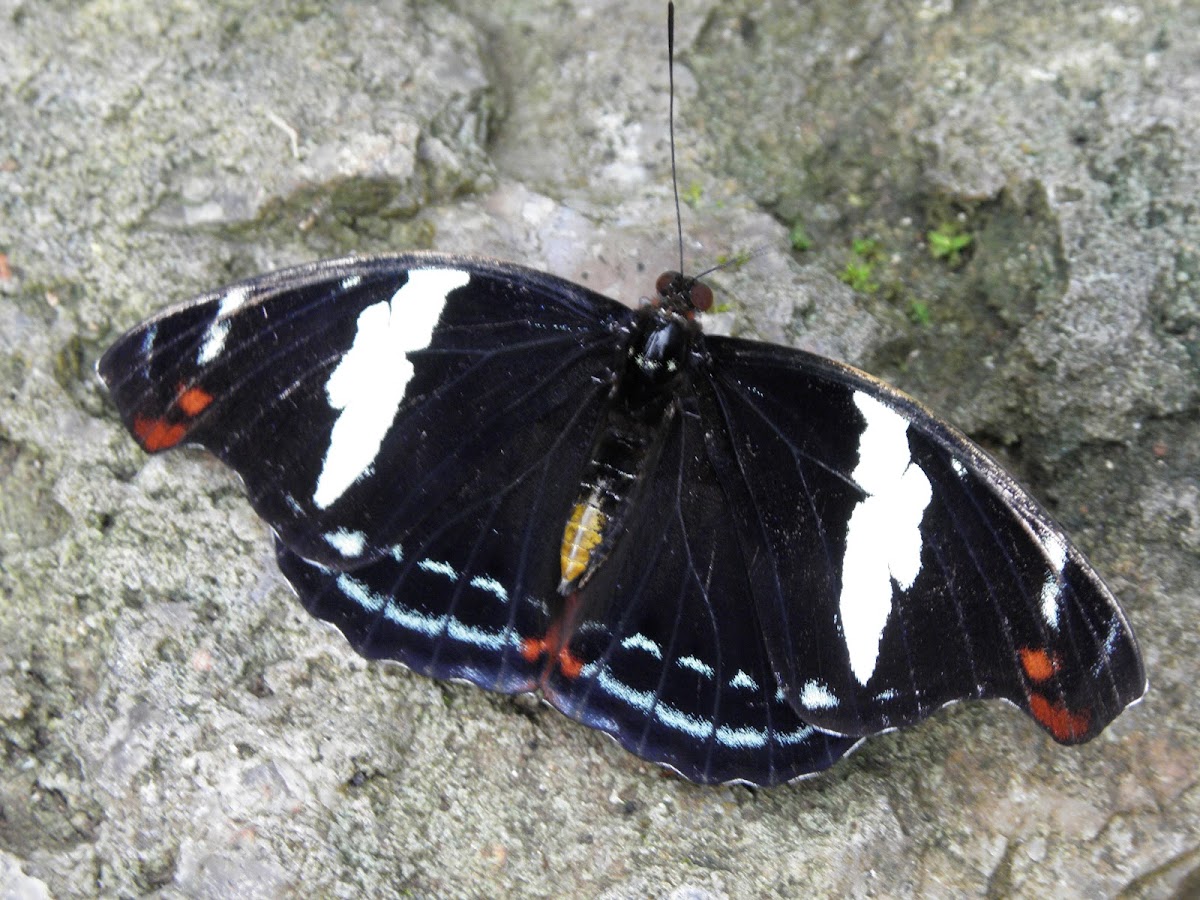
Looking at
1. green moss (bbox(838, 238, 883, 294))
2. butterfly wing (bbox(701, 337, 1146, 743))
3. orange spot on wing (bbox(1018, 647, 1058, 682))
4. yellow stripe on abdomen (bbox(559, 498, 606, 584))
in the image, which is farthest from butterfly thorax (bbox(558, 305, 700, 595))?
orange spot on wing (bbox(1018, 647, 1058, 682))

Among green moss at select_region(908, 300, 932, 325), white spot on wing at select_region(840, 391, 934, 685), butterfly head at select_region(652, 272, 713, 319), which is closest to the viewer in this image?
white spot on wing at select_region(840, 391, 934, 685)

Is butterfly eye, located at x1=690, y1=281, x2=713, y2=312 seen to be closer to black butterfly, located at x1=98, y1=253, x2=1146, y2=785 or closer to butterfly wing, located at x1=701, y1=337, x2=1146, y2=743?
black butterfly, located at x1=98, y1=253, x2=1146, y2=785

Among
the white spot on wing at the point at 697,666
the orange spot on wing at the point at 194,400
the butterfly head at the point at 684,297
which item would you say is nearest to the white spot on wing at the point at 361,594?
the orange spot on wing at the point at 194,400

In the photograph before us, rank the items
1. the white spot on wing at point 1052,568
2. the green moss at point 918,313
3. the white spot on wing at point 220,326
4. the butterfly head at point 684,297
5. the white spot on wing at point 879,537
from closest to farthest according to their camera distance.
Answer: the white spot on wing at point 1052,568 < the white spot on wing at point 879,537 < the white spot on wing at point 220,326 < the butterfly head at point 684,297 < the green moss at point 918,313

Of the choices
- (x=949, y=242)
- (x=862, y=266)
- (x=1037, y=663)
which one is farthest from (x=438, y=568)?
(x=949, y=242)

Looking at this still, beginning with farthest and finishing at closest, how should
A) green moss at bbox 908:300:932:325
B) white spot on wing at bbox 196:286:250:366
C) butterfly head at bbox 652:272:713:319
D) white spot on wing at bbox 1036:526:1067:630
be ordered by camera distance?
green moss at bbox 908:300:932:325 < butterfly head at bbox 652:272:713:319 < white spot on wing at bbox 196:286:250:366 < white spot on wing at bbox 1036:526:1067:630

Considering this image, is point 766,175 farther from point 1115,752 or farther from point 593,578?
point 1115,752

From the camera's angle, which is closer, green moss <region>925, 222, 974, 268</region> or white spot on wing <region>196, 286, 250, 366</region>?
white spot on wing <region>196, 286, 250, 366</region>

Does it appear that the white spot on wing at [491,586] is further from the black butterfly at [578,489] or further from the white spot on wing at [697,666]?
the white spot on wing at [697,666]

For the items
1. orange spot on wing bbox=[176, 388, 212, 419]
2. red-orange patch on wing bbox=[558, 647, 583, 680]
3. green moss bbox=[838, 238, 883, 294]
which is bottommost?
red-orange patch on wing bbox=[558, 647, 583, 680]
